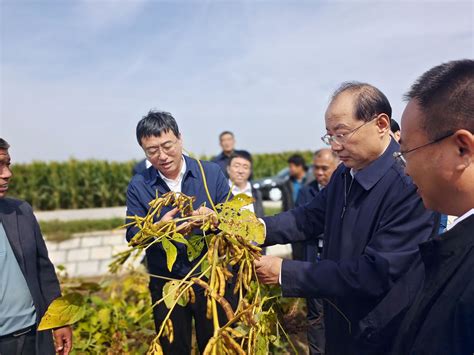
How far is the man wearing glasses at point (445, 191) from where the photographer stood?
36.4 inches

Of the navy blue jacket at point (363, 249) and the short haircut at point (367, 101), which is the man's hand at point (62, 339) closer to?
the navy blue jacket at point (363, 249)

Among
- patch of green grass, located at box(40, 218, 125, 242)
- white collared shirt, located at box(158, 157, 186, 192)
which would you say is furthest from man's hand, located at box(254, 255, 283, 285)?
patch of green grass, located at box(40, 218, 125, 242)

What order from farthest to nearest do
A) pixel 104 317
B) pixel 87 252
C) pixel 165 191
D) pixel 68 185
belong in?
pixel 68 185 → pixel 87 252 → pixel 104 317 → pixel 165 191

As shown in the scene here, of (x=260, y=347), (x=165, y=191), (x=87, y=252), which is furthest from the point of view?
(x=87, y=252)

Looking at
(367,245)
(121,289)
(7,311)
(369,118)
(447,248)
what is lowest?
(121,289)

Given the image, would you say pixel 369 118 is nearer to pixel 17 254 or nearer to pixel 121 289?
pixel 17 254

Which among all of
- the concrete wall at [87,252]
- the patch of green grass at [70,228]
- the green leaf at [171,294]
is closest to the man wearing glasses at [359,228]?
the green leaf at [171,294]

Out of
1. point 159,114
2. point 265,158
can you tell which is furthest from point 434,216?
point 265,158

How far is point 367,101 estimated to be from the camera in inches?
69.9

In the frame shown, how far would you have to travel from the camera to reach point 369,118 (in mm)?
1782

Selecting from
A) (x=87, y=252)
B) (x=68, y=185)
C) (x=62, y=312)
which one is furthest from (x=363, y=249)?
(x=68, y=185)

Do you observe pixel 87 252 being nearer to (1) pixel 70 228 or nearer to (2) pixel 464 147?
(1) pixel 70 228

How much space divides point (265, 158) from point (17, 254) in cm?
1887

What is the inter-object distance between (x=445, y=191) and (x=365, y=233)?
30.0 inches
